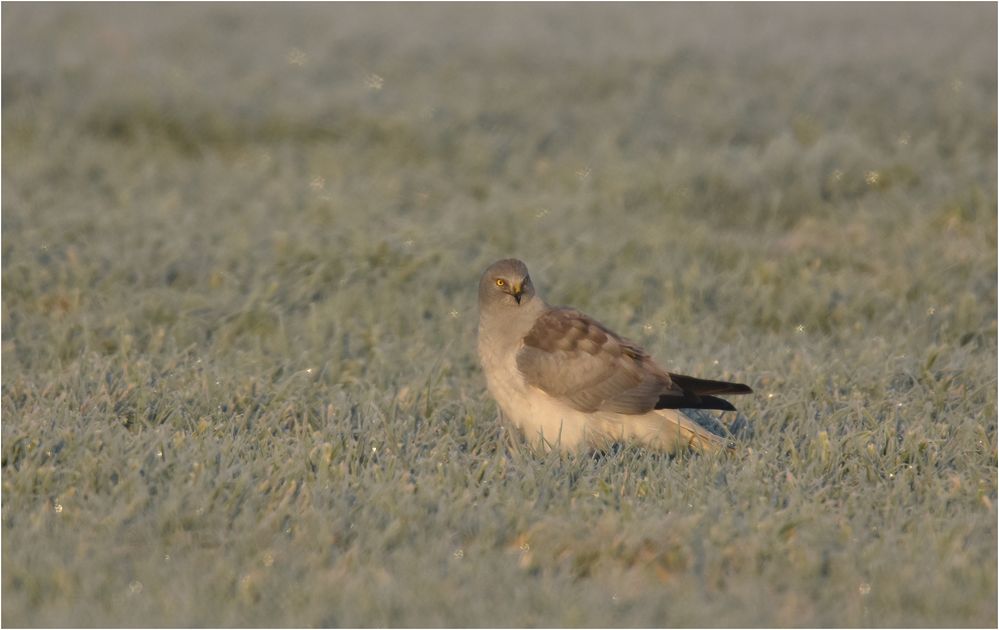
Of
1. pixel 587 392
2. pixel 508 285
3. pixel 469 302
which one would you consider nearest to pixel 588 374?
pixel 587 392

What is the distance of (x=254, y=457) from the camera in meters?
5.61

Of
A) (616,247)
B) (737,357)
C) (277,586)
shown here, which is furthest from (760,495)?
(616,247)

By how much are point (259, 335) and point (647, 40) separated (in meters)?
9.20

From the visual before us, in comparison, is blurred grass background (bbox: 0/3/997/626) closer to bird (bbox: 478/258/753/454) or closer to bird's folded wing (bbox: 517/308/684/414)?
bird (bbox: 478/258/753/454)

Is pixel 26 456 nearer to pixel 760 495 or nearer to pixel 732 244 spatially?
pixel 760 495

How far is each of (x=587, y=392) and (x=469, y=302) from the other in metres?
2.60

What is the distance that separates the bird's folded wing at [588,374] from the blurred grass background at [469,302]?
38cm

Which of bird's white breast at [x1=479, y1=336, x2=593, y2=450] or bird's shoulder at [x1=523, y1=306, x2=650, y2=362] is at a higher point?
bird's shoulder at [x1=523, y1=306, x2=650, y2=362]

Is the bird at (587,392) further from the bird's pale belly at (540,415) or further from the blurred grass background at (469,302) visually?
the blurred grass background at (469,302)

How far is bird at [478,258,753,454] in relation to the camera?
617 cm

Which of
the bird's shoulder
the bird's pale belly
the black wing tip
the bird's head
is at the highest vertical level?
the bird's head

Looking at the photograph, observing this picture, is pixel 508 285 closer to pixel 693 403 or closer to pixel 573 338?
pixel 573 338

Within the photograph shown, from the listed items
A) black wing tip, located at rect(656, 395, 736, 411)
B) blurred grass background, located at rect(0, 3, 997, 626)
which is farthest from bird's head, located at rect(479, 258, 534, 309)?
black wing tip, located at rect(656, 395, 736, 411)

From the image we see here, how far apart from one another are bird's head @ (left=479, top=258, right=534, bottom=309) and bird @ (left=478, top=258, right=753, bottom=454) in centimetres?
19
